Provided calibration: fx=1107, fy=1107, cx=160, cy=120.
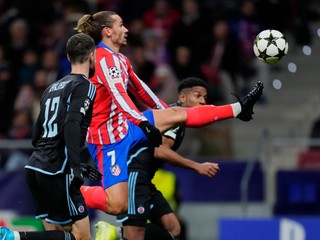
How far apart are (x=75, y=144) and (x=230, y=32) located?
21.9 feet

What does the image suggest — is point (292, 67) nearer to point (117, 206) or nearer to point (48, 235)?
point (117, 206)

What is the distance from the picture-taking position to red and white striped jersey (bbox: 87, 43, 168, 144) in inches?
368

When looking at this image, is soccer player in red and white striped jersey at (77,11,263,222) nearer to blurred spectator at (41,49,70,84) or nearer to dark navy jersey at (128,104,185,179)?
dark navy jersey at (128,104,185,179)

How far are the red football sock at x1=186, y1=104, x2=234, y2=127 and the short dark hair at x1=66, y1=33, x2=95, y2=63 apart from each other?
101cm

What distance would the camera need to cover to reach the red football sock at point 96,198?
955 centimetres

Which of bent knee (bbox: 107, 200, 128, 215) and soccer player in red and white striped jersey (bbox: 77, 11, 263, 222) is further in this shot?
bent knee (bbox: 107, 200, 128, 215)

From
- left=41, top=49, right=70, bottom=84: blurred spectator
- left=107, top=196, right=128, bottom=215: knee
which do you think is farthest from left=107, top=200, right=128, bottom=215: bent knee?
left=41, top=49, right=70, bottom=84: blurred spectator

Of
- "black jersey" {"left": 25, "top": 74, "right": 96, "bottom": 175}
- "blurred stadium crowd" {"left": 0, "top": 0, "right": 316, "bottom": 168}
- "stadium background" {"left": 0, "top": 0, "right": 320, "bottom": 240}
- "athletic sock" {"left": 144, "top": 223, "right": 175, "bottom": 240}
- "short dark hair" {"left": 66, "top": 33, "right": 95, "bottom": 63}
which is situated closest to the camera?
"black jersey" {"left": 25, "top": 74, "right": 96, "bottom": 175}

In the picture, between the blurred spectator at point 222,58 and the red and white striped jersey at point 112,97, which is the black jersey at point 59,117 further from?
the blurred spectator at point 222,58

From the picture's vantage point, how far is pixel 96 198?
9594 millimetres

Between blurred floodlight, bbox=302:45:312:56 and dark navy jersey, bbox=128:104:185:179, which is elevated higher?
blurred floodlight, bbox=302:45:312:56

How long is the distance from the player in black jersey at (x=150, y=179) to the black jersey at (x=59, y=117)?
964 mm

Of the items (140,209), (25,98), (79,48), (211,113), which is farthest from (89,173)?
(25,98)

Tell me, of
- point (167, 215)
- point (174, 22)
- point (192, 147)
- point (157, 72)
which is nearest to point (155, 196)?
point (167, 215)
